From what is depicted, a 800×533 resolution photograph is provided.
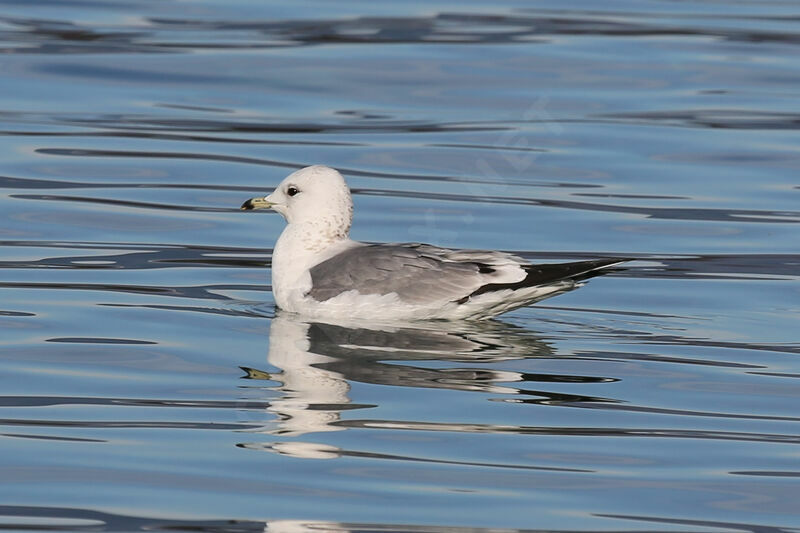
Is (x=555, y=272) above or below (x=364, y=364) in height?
above

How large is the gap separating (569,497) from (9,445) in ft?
8.07

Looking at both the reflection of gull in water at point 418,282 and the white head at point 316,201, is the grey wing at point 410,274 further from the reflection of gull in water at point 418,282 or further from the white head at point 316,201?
the white head at point 316,201

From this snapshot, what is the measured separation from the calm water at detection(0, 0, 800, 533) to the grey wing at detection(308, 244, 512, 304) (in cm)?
24

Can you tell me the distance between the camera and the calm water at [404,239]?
7496mm

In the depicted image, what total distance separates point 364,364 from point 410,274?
1.19 m

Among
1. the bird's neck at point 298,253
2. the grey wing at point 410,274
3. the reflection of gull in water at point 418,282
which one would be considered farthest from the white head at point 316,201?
the grey wing at point 410,274

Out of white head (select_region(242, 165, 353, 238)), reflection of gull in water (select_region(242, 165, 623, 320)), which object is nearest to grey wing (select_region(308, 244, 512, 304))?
reflection of gull in water (select_region(242, 165, 623, 320))

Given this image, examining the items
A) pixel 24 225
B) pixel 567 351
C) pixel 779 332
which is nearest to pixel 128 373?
pixel 567 351

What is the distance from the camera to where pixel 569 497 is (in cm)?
733

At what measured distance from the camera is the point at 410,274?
1080 cm

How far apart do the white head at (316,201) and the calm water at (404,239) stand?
63 centimetres

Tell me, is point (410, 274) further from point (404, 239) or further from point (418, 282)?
point (404, 239)

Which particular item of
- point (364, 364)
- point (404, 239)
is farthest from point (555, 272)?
point (404, 239)

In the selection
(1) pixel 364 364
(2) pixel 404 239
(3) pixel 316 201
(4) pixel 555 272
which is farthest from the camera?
(2) pixel 404 239
